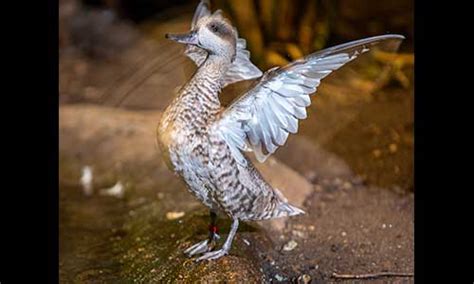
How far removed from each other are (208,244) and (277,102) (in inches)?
21.9

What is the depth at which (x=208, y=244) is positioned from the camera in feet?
8.50

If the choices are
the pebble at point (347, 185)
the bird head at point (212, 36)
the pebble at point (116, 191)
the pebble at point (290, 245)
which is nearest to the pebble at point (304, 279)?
the pebble at point (290, 245)

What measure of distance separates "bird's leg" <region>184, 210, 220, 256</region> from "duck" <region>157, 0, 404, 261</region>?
3.6 inches

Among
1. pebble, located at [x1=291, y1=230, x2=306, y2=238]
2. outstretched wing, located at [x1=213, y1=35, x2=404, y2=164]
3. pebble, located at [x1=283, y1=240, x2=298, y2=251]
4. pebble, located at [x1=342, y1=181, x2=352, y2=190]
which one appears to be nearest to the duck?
outstretched wing, located at [x1=213, y1=35, x2=404, y2=164]

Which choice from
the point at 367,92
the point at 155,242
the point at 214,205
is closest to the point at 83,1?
the point at 367,92

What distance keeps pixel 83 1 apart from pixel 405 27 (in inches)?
88.9

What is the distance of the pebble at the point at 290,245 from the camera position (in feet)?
9.41

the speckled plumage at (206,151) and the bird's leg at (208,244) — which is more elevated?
the speckled plumage at (206,151)

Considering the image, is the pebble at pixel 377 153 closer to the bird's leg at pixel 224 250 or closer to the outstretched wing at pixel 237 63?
the outstretched wing at pixel 237 63

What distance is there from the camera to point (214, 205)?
2.45m

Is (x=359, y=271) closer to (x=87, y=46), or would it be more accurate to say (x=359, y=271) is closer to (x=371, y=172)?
(x=371, y=172)

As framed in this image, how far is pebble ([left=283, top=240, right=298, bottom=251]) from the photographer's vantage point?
2867mm

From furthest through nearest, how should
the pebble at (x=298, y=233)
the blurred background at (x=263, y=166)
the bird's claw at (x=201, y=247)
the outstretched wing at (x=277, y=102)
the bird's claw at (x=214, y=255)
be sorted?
the pebble at (x=298, y=233), the blurred background at (x=263, y=166), the bird's claw at (x=201, y=247), the bird's claw at (x=214, y=255), the outstretched wing at (x=277, y=102)

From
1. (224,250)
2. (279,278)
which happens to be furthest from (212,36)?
(279,278)
